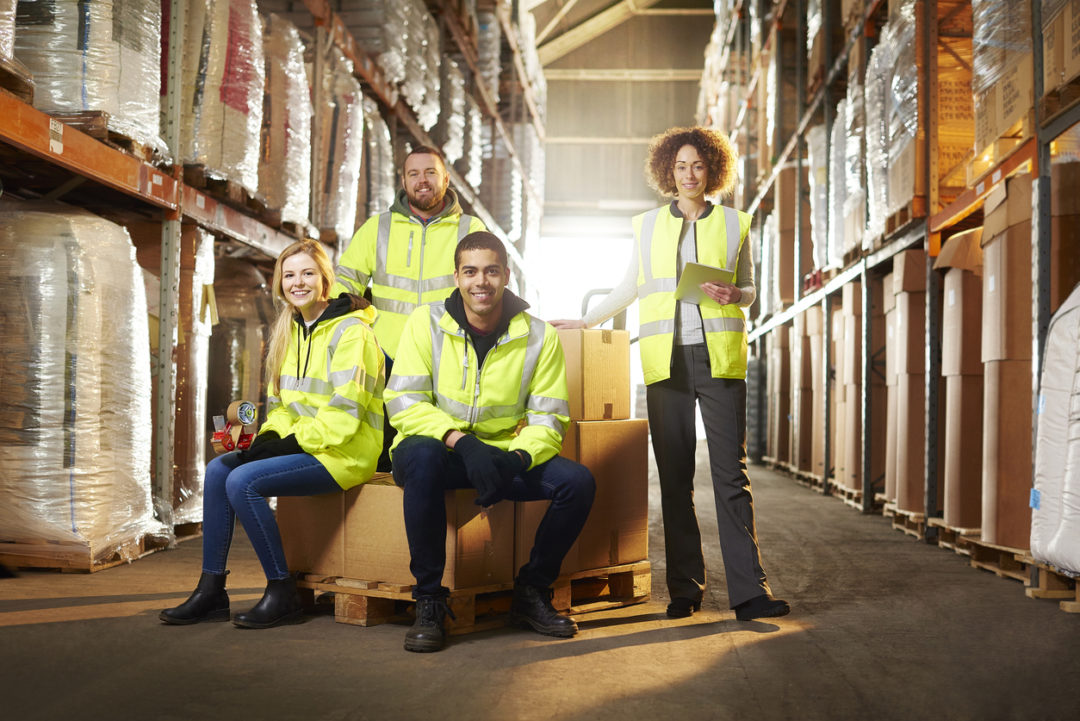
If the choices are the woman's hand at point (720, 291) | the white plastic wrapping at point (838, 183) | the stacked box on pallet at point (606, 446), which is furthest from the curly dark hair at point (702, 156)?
the white plastic wrapping at point (838, 183)

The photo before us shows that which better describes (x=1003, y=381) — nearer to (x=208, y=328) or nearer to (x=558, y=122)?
(x=208, y=328)

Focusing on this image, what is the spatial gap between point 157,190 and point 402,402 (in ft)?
7.34

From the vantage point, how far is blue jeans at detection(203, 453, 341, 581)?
3227 millimetres

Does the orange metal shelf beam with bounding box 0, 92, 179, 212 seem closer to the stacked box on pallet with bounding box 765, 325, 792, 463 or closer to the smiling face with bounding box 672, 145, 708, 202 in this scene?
A: the smiling face with bounding box 672, 145, 708, 202

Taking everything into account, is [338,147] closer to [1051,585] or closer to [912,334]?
[912,334]

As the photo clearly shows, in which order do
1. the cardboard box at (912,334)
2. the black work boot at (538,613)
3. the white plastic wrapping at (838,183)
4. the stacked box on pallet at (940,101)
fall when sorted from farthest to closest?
the white plastic wrapping at (838,183)
the cardboard box at (912,334)
the stacked box on pallet at (940,101)
the black work boot at (538,613)

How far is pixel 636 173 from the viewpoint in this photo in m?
22.3

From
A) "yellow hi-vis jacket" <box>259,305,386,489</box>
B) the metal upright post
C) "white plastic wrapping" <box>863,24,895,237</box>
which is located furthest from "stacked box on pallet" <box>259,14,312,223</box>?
Result: "white plastic wrapping" <box>863,24,895,237</box>

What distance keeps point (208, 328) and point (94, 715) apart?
3.35 meters

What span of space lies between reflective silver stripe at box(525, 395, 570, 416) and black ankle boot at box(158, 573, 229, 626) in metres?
1.21

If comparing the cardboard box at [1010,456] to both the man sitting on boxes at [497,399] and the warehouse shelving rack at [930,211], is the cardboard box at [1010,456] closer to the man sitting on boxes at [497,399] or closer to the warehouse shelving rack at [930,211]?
the warehouse shelving rack at [930,211]

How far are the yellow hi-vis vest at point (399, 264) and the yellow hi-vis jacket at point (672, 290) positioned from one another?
780mm

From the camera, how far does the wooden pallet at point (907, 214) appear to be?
240 inches

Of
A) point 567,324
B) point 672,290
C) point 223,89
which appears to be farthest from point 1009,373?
point 223,89
